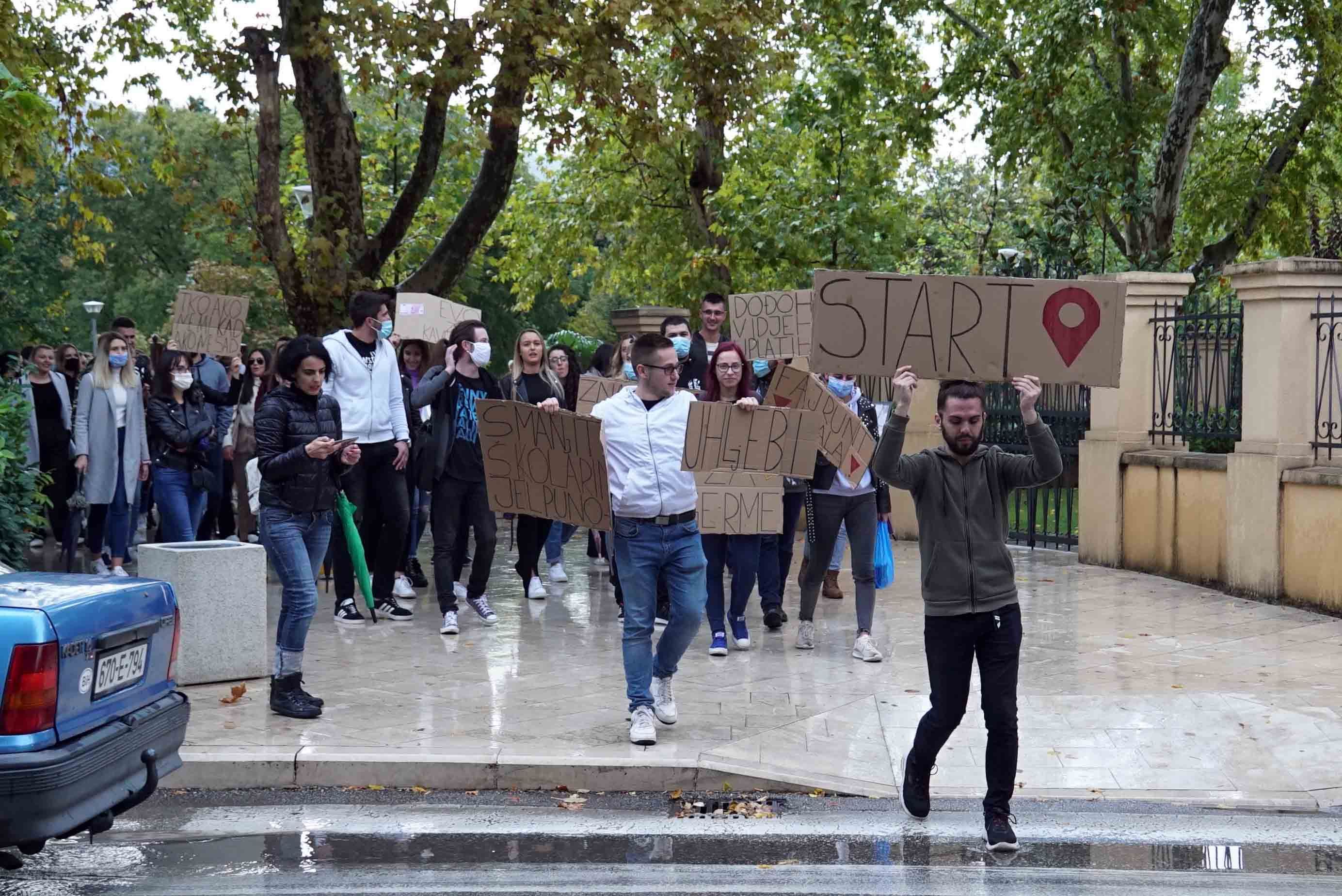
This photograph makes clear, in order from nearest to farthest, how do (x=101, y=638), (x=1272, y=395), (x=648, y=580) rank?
1. (x=101, y=638)
2. (x=648, y=580)
3. (x=1272, y=395)

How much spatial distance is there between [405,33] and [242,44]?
136 inches

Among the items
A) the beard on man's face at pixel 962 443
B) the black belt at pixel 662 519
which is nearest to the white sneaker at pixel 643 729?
the black belt at pixel 662 519

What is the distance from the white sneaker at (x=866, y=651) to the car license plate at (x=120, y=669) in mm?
4964

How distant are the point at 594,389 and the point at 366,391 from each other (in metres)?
1.75

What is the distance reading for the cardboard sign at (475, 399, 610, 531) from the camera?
782 centimetres

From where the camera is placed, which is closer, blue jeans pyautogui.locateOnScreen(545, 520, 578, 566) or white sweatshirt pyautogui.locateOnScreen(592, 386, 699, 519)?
white sweatshirt pyautogui.locateOnScreen(592, 386, 699, 519)

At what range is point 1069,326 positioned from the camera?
21.1 feet

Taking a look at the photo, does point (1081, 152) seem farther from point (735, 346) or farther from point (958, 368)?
point (958, 368)

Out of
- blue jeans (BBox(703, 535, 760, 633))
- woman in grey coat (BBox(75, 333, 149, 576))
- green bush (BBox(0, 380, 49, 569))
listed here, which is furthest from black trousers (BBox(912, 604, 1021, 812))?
woman in grey coat (BBox(75, 333, 149, 576))

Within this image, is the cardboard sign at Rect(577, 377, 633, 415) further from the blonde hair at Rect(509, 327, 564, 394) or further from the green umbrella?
the green umbrella

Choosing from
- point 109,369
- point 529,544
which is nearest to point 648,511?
point 529,544

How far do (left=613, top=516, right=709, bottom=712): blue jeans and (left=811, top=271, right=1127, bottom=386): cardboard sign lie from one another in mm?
1078

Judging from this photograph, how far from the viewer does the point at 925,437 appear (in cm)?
1625

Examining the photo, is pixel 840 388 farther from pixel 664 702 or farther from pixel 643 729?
pixel 643 729
